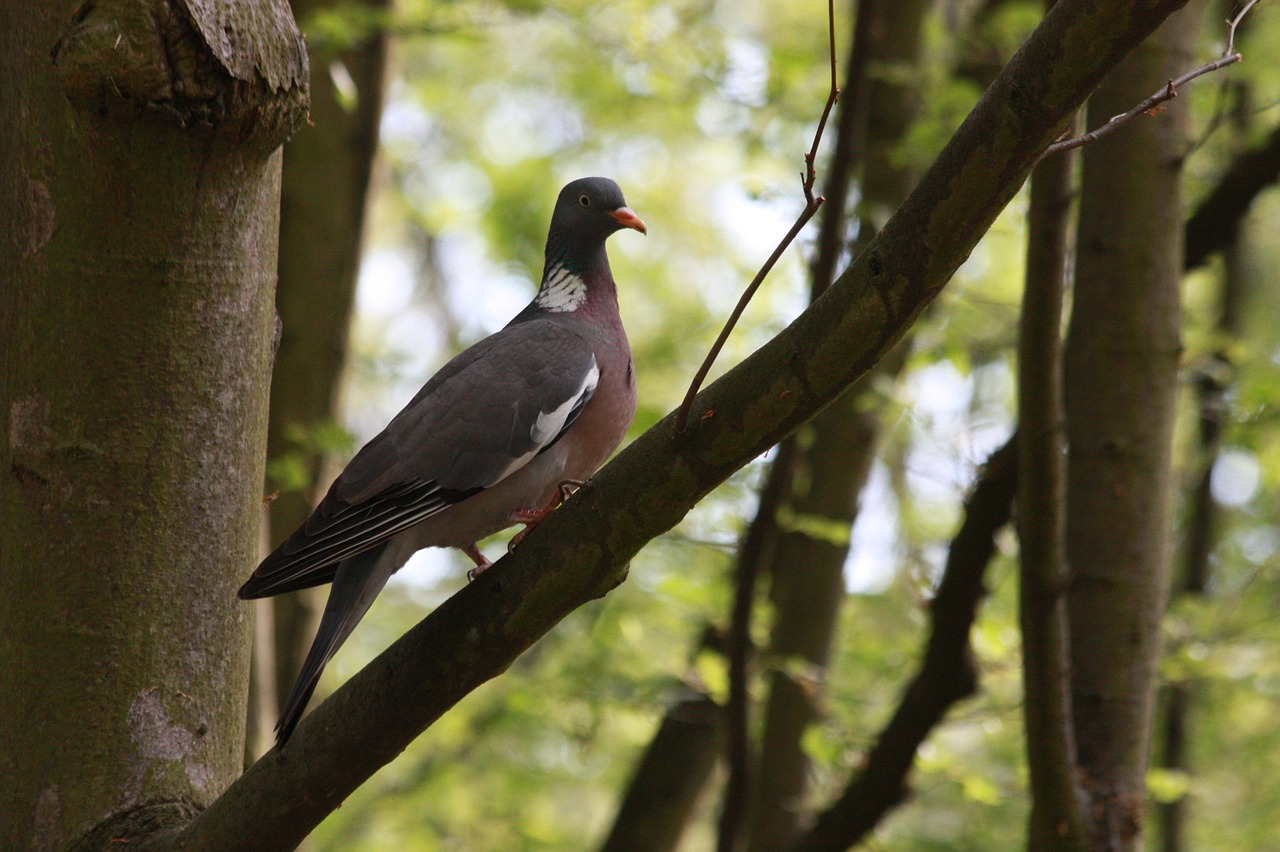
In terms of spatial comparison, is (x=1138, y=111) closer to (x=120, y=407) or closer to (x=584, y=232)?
(x=120, y=407)

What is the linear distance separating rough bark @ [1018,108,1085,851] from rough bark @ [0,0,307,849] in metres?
1.70

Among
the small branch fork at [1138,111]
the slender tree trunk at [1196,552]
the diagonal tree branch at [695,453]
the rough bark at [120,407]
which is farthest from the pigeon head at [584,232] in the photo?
the slender tree trunk at [1196,552]

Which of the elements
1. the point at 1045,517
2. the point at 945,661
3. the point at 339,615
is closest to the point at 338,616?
the point at 339,615

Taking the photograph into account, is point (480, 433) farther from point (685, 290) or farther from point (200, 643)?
point (685, 290)

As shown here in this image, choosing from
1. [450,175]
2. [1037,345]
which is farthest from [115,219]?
[450,175]

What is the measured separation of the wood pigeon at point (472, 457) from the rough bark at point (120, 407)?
0.27 meters

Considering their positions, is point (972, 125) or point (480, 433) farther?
point (480, 433)

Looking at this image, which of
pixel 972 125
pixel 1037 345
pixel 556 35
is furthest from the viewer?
Answer: pixel 556 35

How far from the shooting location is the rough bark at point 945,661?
382 cm

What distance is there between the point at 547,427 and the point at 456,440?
250mm

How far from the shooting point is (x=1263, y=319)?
7.77 m

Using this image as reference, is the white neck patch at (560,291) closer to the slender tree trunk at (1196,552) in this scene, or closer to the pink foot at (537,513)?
the pink foot at (537,513)

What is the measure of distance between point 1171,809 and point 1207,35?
386cm

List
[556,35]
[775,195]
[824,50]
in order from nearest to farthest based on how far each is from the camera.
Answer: [775,195], [824,50], [556,35]
